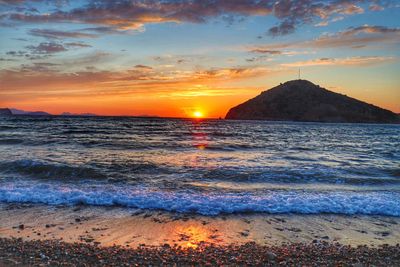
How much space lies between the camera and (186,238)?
8.26 metres

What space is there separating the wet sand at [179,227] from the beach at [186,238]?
0.07ft

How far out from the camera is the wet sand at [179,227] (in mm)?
8164

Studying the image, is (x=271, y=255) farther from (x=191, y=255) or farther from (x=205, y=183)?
(x=205, y=183)

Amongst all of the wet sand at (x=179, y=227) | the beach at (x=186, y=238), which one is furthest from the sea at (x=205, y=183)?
the beach at (x=186, y=238)

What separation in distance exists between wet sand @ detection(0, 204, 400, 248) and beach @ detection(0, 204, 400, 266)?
2cm

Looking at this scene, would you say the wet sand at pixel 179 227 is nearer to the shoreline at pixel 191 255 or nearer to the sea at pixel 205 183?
the shoreline at pixel 191 255

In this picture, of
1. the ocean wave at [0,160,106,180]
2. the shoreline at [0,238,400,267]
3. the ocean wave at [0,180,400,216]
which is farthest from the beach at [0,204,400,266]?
the ocean wave at [0,160,106,180]

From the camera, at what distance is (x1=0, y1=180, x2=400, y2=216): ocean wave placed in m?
11.1

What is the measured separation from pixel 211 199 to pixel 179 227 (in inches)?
120

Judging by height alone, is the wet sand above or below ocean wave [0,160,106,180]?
below

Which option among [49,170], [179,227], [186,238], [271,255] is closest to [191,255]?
[186,238]

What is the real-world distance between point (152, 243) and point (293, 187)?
8859 mm

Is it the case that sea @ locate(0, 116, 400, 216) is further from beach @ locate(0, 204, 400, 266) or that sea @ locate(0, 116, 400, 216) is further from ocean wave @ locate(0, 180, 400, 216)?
beach @ locate(0, 204, 400, 266)

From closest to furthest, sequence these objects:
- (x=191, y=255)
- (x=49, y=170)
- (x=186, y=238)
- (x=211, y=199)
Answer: (x=191, y=255), (x=186, y=238), (x=211, y=199), (x=49, y=170)
